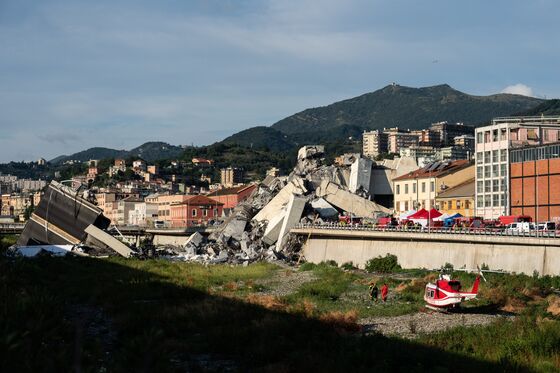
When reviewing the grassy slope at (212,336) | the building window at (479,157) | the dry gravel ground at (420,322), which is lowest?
the dry gravel ground at (420,322)

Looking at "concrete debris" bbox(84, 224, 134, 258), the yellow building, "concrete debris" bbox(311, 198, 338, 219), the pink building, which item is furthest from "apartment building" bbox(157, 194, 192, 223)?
the yellow building

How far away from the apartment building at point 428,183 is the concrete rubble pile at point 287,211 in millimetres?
3654

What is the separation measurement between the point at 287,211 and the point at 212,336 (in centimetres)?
6032

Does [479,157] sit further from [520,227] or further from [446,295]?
[446,295]

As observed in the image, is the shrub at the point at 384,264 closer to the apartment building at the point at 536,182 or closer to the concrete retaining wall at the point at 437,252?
the concrete retaining wall at the point at 437,252

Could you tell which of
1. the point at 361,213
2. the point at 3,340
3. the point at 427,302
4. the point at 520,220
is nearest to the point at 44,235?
the point at 361,213

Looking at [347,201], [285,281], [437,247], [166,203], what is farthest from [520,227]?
[166,203]

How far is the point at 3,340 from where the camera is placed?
16.4m

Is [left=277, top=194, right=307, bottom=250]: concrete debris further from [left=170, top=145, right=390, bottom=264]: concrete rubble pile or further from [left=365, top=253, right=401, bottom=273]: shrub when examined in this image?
[left=365, top=253, right=401, bottom=273]: shrub

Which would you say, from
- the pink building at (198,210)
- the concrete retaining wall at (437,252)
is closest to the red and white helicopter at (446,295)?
the concrete retaining wall at (437,252)

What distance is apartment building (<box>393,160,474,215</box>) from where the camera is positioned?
96188 millimetres

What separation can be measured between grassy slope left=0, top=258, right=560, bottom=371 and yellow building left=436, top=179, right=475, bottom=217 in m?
36.3

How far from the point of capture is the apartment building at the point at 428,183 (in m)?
96.2

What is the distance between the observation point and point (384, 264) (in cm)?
7081
